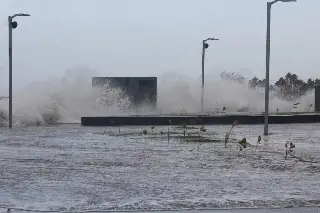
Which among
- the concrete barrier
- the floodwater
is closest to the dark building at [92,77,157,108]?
the concrete barrier

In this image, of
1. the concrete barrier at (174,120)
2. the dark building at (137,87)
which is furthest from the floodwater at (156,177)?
the dark building at (137,87)

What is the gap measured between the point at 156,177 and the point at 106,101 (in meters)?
41.1

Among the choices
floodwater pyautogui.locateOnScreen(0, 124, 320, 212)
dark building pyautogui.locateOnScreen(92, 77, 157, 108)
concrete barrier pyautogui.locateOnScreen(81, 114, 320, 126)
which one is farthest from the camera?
dark building pyautogui.locateOnScreen(92, 77, 157, 108)

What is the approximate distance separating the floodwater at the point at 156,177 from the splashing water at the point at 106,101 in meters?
19.9

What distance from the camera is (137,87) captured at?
65.0 metres

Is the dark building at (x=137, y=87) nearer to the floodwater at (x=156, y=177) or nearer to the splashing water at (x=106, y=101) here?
the splashing water at (x=106, y=101)

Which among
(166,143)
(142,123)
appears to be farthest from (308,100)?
(166,143)

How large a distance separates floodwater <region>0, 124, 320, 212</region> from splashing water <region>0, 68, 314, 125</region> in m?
19.9

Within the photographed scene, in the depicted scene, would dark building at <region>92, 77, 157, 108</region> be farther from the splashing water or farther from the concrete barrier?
the concrete barrier

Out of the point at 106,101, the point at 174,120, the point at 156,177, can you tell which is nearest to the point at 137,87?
the point at 106,101

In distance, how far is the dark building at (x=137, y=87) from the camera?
60422 millimetres

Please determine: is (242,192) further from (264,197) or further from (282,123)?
(282,123)

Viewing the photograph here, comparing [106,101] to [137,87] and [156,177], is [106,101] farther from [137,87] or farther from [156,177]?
[156,177]

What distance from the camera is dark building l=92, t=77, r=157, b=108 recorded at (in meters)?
60.4
